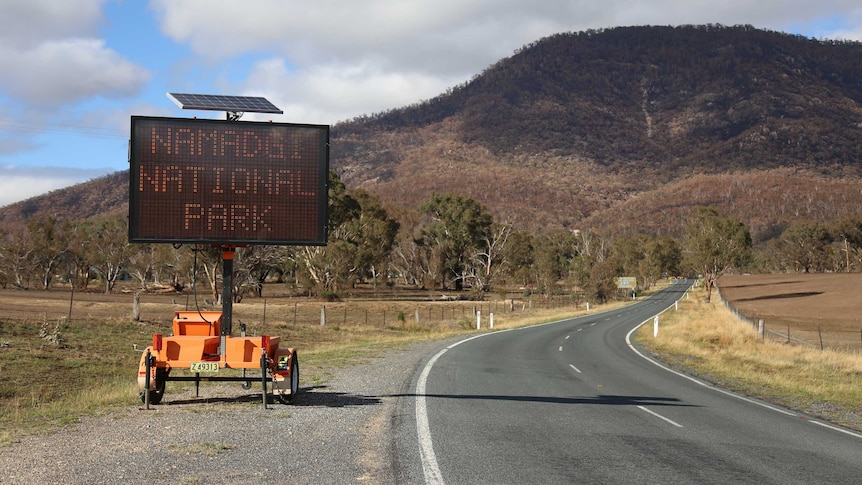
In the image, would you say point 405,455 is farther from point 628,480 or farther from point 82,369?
point 82,369

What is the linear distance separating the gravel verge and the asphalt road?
0.54m

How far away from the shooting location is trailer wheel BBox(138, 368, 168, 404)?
1160 centimetres

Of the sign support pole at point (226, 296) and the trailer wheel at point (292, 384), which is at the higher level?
the sign support pole at point (226, 296)

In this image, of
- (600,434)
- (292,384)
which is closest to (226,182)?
(292,384)

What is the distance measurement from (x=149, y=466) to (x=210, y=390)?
632cm

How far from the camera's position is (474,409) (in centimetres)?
1245

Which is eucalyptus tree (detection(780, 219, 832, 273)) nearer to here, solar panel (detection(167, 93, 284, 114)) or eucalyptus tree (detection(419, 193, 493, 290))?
eucalyptus tree (detection(419, 193, 493, 290))

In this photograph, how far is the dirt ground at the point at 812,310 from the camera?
4484 cm

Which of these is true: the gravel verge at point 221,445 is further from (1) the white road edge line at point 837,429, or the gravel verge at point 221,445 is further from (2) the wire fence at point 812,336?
(2) the wire fence at point 812,336

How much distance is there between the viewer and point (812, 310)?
225 feet

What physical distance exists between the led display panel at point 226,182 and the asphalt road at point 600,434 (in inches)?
147

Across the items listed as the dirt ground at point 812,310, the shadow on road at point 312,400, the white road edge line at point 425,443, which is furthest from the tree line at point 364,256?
the white road edge line at point 425,443

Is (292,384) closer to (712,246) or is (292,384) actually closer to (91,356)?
(91,356)

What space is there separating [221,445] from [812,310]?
7051 cm
